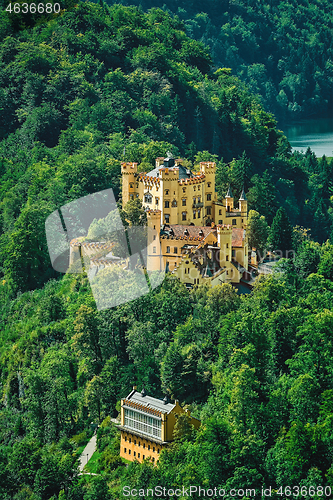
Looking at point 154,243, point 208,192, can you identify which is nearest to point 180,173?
point 208,192

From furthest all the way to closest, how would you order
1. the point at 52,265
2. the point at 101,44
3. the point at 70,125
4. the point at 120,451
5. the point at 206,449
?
the point at 101,44
the point at 70,125
the point at 52,265
the point at 120,451
the point at 206,449

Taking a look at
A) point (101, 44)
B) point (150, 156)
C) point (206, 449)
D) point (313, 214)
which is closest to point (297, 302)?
point (206, 449)

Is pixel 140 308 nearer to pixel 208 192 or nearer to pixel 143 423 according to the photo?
pixel 143 423

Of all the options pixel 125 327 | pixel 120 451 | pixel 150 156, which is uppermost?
pixel 150 156

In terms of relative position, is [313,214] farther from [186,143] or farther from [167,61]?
[167,61]

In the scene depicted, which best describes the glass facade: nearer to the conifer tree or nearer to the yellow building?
the yellow building

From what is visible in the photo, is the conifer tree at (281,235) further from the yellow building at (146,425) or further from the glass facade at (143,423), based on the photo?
the glass facade at (143,423)
